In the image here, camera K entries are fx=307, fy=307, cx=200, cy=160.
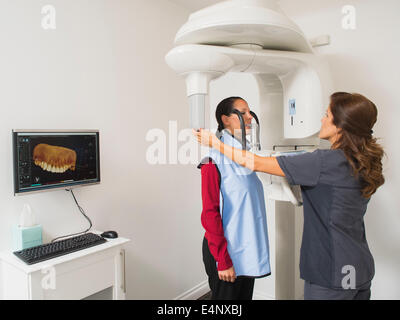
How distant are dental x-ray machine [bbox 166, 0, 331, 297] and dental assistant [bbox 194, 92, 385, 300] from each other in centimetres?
16

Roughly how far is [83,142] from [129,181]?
51 cm

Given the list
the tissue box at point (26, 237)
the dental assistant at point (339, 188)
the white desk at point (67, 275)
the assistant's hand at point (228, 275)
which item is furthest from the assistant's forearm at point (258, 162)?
→ the tissue box at point (26, 237)

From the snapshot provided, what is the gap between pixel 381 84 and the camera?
76.8 inches

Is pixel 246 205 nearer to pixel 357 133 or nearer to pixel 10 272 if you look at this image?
pixel 357 133

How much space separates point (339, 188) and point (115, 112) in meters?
1.44

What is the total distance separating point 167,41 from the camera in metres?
2.38

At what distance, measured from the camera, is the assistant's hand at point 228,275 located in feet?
4.37

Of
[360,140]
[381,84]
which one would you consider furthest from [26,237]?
[381,84]

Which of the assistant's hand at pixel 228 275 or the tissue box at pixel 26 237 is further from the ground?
the tissue box at pixel 26 237

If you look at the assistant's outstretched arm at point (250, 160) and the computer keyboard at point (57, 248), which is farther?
the computer keyboard at point (57, 248)

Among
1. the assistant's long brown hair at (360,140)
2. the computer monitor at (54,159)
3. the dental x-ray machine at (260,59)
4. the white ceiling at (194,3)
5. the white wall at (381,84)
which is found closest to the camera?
the assistant's long brown hair at (360,140)

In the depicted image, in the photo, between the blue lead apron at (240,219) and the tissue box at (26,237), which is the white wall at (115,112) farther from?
the blue lead apron at (240,219)

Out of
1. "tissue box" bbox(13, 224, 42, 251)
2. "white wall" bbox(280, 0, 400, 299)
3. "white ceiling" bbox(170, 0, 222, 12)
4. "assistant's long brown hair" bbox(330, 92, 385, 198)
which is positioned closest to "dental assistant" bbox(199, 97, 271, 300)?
"assistant's long brown hair" bbox(330, 92, 385, 198)

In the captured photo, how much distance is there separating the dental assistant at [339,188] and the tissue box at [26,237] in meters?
1.05
